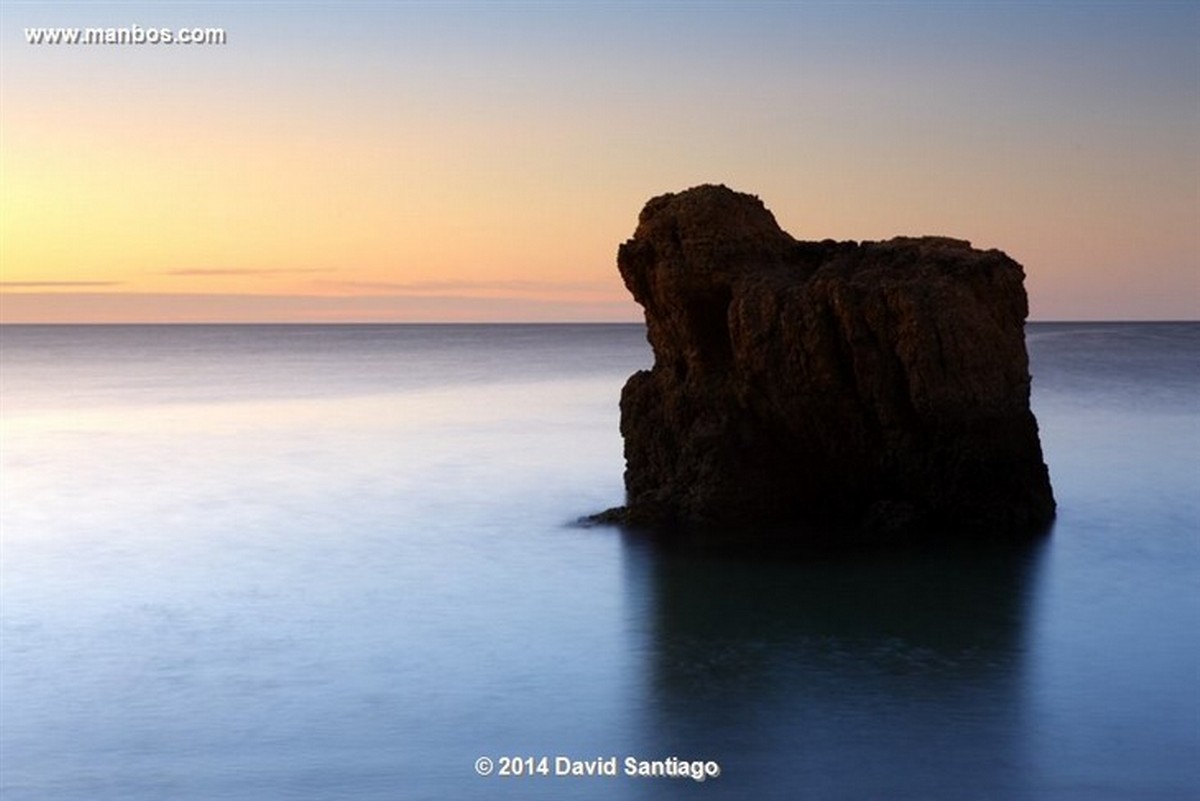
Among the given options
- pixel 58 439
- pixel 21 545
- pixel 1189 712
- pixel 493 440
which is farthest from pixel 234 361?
pixel 1189 712

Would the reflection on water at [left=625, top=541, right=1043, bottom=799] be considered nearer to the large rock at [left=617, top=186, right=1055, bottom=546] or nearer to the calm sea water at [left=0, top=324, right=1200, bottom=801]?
the calm sea water at [left=0, top=324, right=1200, bottom=801]

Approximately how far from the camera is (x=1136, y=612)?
1645 centimetres

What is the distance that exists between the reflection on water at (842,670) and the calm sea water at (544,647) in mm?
39

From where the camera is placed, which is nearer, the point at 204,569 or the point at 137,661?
the point at 137,661

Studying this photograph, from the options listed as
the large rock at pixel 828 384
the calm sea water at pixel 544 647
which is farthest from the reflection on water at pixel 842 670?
the large rock at pixel 828 384

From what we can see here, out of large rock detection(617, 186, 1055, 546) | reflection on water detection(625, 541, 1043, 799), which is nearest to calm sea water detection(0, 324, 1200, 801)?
reflection on water detection(625, 541, 1043, 799)

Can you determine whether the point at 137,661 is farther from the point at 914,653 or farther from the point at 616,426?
the point at 616,426

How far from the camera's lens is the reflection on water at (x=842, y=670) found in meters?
11.4

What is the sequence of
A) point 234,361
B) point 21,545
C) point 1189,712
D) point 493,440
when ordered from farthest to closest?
1. point 234,361
2. point 493,440
3. point 21,545
4. point 1189,712

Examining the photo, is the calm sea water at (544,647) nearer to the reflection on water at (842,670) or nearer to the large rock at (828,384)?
the reflection on water at (842,670)

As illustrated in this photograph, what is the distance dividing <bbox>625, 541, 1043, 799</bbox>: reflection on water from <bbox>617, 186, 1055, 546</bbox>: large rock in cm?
112

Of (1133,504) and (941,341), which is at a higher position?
(941,341)

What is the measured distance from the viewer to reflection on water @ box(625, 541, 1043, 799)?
11.4 m

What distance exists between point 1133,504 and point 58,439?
1005 inches
